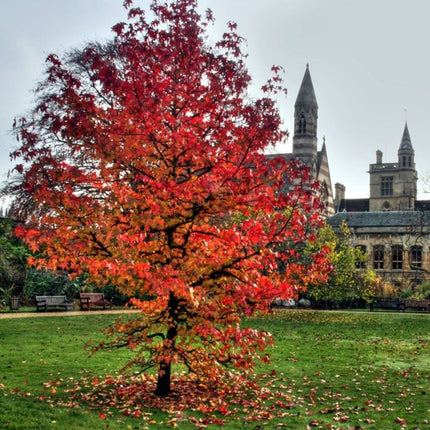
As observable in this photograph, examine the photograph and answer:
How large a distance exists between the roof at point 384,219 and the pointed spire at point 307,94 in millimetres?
29478

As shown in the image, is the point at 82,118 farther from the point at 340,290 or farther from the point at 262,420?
the point at 340,290

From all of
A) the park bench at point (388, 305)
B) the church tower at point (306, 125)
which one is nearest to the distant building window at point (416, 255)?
the park bench at point (388, 305)

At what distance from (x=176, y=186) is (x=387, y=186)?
327 ft

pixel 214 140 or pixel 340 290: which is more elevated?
pixel 214 140

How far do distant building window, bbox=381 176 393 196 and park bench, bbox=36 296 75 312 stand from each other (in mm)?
83121

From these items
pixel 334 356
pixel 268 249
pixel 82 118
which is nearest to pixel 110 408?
pixel 268 249

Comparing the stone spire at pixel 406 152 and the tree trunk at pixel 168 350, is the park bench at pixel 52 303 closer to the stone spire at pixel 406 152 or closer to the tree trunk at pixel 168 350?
the tree trunk at pixel 168 350

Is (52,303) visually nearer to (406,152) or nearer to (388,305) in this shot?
(388,305)

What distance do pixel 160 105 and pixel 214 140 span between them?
1.22 m

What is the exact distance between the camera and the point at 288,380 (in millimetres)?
13000

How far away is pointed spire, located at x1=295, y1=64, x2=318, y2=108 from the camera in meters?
83.8

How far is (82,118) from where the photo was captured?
9.47m

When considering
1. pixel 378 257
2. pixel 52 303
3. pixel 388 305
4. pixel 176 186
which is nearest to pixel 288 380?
pixel 176 186

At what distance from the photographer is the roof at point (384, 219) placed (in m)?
53.2
